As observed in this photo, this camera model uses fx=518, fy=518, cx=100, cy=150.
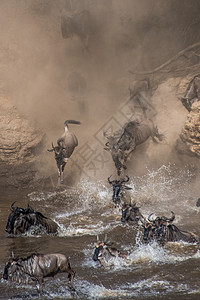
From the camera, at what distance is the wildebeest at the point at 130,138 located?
1414 cm

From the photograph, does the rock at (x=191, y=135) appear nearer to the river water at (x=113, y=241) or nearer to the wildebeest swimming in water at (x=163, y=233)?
the river water at (x=113, y=241)

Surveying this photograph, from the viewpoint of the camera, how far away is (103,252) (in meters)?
8.55

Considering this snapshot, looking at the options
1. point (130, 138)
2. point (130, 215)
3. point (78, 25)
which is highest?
point (78, 25)

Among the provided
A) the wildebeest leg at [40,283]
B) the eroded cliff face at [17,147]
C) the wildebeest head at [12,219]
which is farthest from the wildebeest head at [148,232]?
the eroded cliff face at [17,147]

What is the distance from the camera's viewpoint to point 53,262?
7551 millimetres

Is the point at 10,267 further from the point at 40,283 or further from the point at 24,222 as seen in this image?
the point at 24,222

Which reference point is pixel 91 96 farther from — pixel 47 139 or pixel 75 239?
pixel 75 239

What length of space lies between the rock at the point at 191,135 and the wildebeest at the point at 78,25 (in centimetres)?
562

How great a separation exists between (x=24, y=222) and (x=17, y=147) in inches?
220

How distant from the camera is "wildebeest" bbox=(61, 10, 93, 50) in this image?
1773cm

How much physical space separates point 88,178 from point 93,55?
5.16 m

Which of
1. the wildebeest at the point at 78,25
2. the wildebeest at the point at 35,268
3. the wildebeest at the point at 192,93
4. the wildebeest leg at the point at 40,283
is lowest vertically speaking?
the wildebeest leg at the point at 40,283

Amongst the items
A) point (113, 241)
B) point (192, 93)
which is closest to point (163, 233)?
point (113, 241)

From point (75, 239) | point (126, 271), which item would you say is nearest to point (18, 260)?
point (126, 271)
